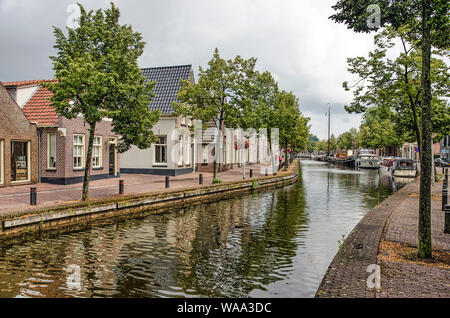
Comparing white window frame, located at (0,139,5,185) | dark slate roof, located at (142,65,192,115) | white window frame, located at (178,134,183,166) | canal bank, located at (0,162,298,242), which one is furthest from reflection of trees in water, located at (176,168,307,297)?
dark slate roof, located at (142,65,192,115)

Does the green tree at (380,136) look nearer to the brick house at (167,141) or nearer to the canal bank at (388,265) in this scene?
the brick house at (167,141)

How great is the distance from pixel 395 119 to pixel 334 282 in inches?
725

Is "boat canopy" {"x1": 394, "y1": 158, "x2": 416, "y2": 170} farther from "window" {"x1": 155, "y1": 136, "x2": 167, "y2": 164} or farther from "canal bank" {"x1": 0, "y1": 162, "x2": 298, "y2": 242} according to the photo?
"window" {"x1": 155, "y1": 136, "x2": 167, "y2": 164}

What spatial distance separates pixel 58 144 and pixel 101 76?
363 inches

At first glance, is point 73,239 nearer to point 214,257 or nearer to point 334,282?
point 214,257

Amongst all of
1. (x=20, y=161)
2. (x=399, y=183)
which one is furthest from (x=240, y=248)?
(x=399, y=183)

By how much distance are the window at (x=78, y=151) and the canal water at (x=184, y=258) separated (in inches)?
388

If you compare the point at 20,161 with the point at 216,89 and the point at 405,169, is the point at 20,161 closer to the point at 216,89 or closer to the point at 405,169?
the point at 216,89

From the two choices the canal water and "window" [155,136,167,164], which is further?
"window" [155,136,167,164]

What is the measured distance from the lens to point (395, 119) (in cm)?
2158

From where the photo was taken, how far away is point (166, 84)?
31.4m

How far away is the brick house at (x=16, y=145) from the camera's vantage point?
18.1 metres

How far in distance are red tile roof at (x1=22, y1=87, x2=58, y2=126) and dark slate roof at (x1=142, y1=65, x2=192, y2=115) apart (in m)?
9.80

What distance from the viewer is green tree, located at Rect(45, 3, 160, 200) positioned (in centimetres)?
1326
